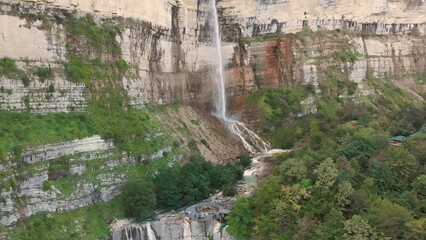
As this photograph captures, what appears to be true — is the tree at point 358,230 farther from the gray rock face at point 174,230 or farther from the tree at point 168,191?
the tree at point 168,191

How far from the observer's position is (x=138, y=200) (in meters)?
37.1

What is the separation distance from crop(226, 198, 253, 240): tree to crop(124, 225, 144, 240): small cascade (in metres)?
6.22

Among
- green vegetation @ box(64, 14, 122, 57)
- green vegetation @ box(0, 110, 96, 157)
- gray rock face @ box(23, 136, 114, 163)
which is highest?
green vegetation @ box(64, 14, 122, 57)

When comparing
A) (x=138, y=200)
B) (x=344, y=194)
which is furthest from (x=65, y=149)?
(x=344, y=194)

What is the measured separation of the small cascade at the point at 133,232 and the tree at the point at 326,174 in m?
12.7

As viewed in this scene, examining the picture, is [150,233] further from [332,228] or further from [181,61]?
[181,61]

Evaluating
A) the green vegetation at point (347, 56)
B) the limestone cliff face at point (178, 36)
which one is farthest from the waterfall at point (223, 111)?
the green vegetation at point (347, 56)

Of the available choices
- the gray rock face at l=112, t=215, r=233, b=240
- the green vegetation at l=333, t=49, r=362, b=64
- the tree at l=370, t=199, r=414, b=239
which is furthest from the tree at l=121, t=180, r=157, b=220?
the green vegetation at l=333, t=49, r=362, b=64

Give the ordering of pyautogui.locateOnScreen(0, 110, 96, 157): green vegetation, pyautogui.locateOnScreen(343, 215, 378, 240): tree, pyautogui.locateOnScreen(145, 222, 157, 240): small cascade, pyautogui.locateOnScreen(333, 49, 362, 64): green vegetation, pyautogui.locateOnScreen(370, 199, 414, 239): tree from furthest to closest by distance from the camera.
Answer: pyautogui.locateOnScreen(333, 49, 362, 64): green vegetation, pyautogui.locateOnScreen(145, 222, 157, 240): small cascade, pyautogui.locateOnScreen(0, 110, 96, 157): green vegetation, pyautogui.locateOnScreen(343, 215, 378, 240): tree, pyautogui.locateOnScreen(370, 199, 414, 239): tree

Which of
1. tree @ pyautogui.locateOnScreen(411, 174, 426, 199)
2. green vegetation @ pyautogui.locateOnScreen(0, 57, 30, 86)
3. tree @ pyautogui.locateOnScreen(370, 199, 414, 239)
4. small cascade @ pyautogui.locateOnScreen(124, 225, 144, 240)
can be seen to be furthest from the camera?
green vegetation @ pyautogui.locateOnScreen(0, 57, 30, 86)

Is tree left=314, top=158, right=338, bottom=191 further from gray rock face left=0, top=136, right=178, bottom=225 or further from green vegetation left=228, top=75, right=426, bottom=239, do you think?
gray rock face left=0, top=136, right=178, bottom=225

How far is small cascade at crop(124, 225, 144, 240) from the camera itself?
35531 millimetres

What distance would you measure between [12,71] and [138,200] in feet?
46.0

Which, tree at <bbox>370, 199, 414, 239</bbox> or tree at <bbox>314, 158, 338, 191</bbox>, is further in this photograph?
tree at <bbox>314, 158, 338, 191</bbox>
